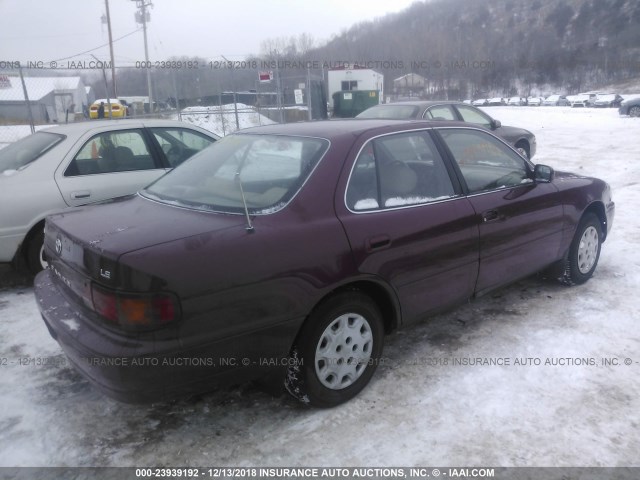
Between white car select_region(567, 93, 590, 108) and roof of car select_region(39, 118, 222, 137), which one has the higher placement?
white car select_region(567, 93, 590, 108)

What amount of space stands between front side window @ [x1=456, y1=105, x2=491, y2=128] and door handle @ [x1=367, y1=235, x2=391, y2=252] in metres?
7.11

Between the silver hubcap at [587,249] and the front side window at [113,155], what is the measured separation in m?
4.15

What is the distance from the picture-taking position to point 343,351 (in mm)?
2873

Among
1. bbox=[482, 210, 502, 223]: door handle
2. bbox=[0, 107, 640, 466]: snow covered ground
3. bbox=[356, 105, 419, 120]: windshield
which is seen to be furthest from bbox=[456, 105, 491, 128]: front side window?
bbox=[482, 210, 502, 223]: door handle

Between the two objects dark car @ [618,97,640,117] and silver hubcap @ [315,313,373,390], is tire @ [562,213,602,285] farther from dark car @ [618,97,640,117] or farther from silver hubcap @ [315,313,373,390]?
dark car @ [618,97,640,117]

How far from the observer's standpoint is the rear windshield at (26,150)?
483 cm

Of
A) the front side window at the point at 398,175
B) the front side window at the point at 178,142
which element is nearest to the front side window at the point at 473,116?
the front side window at the point at 178,142

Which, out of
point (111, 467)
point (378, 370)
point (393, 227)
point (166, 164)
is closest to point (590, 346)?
point (378, 370)

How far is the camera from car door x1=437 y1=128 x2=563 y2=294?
3.59 m

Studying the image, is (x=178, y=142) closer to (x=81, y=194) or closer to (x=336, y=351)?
(x=81, y=194)

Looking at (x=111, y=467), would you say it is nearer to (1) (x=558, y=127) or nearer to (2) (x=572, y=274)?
(2) (x=572, y=274)

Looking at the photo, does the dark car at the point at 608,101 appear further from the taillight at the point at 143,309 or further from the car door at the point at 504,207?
the taillight at the point at 143,309

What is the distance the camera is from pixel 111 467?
2.46 meters

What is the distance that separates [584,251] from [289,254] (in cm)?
322
